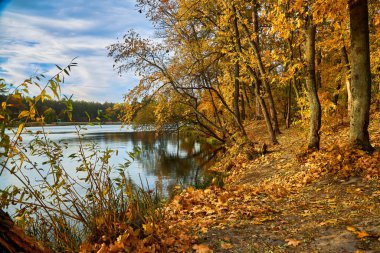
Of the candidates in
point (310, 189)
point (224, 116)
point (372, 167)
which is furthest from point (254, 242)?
point (224, 116)

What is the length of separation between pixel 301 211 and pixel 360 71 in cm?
404

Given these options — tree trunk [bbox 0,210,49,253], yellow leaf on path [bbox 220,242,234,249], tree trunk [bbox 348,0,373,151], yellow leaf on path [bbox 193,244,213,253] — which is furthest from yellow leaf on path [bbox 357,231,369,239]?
tree trunk [bbox 348,0,373,151]

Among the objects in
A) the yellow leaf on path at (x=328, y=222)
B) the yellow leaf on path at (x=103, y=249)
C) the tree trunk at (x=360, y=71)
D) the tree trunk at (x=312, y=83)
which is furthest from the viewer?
the tree trunk at (x=312, y=83)

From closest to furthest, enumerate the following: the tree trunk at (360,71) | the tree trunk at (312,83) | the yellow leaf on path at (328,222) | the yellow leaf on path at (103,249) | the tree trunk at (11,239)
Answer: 1. the tree trunk at (11,239)
2. the yellow leaf on path at (103,249)
3. the yellow leaf on path at (328,222)
4. the tree trunk at (360,71)
5. the tree trunk at (312,83)

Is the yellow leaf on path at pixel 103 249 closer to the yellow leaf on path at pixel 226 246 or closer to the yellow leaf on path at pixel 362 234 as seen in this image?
the yellow leaf on path at pixel 226 246

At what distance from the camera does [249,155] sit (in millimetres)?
13742

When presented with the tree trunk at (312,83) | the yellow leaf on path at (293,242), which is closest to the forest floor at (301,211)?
the yellow leaf on path at (293,242)

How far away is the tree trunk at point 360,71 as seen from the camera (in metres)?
7.04

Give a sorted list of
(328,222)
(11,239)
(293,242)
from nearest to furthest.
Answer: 1. (11,239)
2. (293,242)
3. (328,222)

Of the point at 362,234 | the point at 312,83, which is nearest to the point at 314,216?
the point at 362,234

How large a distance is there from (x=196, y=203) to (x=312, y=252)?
299cm

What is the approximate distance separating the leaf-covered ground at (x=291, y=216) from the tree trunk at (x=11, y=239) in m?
0.93

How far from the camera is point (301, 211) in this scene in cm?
507

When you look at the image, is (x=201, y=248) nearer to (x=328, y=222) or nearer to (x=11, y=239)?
(x=328, y=222)
